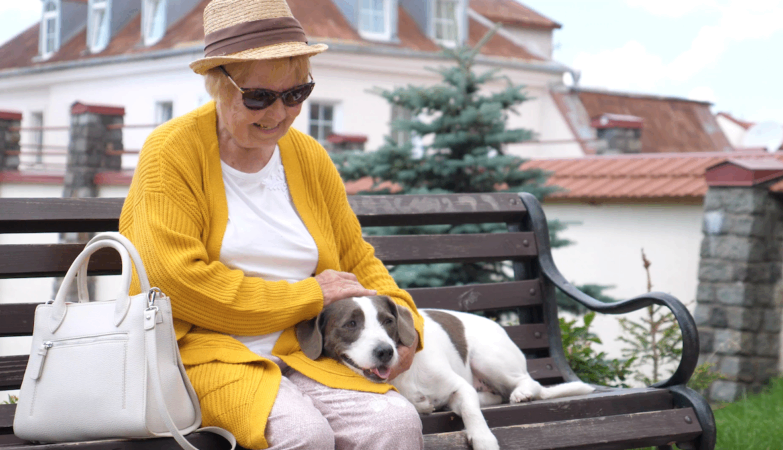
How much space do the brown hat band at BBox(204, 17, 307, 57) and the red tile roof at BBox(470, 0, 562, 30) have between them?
80.6 ft

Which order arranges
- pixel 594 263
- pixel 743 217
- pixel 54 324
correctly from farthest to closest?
1. pixel 594 263
2. pixel 743 217
3. pixel 54 324

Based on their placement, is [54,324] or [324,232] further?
[324,232]

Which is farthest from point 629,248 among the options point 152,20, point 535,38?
point 535,38

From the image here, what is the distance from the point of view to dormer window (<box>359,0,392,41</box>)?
22531mm

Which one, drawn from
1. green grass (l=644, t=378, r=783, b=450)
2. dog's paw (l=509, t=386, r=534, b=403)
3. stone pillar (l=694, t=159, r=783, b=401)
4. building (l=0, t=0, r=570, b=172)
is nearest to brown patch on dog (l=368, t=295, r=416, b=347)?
dog's paw (l=509, t=386, r=534, b=403)

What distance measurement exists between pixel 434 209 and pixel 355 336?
1142mm

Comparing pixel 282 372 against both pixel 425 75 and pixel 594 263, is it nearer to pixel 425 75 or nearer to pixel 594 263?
pixel 594 263

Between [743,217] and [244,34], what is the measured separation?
5.77m

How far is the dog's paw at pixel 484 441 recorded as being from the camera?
9.41 ft

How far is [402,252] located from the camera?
380 centimetres

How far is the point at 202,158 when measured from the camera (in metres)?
2.85

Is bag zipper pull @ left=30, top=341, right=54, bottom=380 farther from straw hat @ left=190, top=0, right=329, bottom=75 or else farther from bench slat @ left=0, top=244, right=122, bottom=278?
straw hat @ left=190, top=0, right=329, bottom=75

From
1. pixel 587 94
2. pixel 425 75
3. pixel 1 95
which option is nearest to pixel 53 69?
pixel 1 95

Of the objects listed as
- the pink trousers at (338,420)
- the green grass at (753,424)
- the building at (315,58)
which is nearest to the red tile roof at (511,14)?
the building at (315,58)
